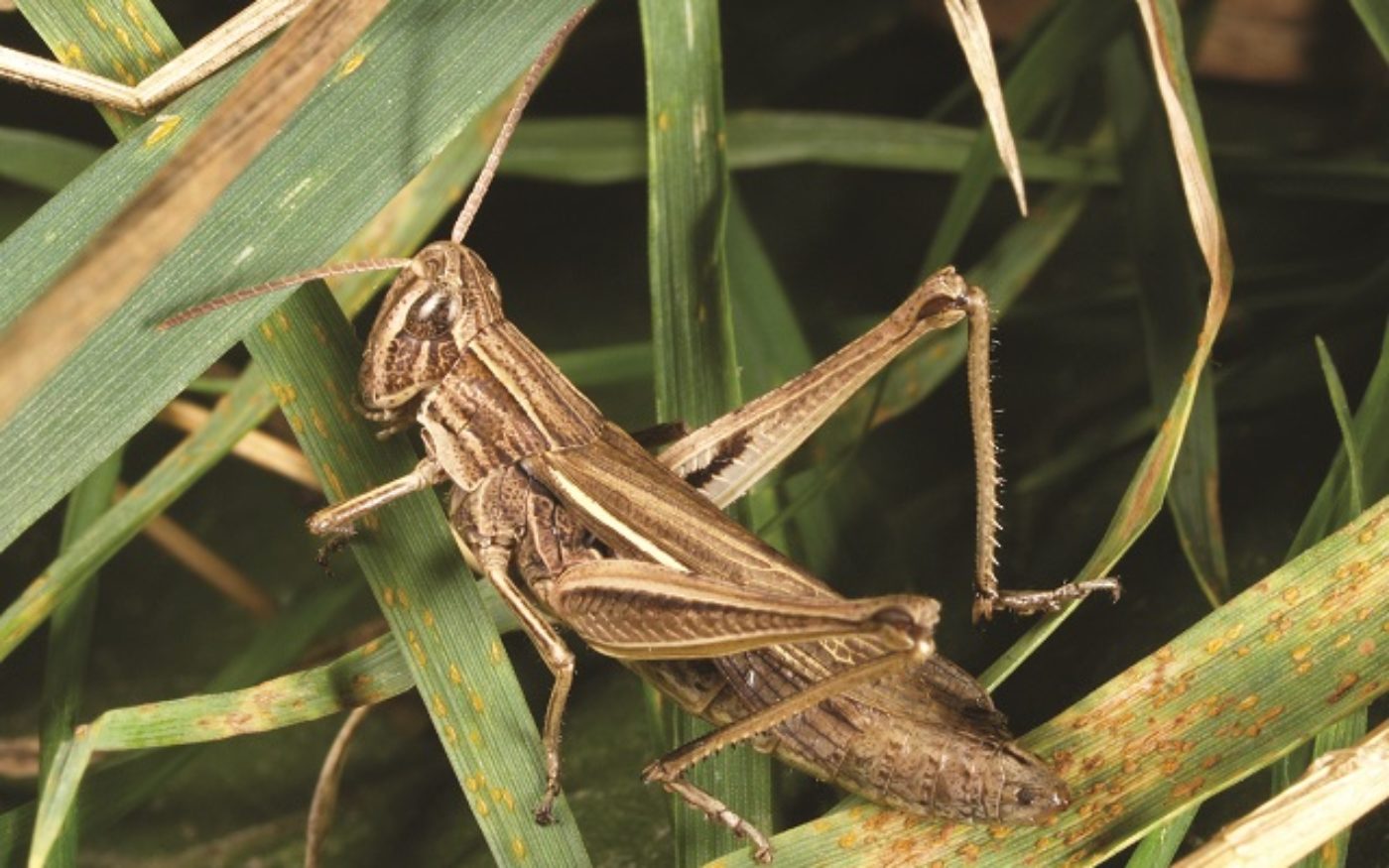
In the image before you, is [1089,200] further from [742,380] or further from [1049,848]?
[1049,848]

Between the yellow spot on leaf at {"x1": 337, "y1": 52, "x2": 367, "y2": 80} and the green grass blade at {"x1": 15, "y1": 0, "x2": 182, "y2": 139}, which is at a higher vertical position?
the green grass blade at {"x1": 15, "y1": 0, "x2": 182, "y2": 139}

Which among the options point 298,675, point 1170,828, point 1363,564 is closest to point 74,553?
point 298,675

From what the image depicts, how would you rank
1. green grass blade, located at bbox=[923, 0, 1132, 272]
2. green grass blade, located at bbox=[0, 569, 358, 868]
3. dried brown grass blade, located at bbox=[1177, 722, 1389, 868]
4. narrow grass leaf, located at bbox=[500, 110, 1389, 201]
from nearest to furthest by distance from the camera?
dried brown grass blade, located at bbox=[1177, 722, 1389, 868], green grass blade, located at bbox=[0, 569, 358, 868], green grass blade, located at bbox=[923, 0, 1132, 272], narrow grass leaf, located at bbox=[500, 110, 1389, 201]

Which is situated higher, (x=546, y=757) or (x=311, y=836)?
(x=311, y=836)

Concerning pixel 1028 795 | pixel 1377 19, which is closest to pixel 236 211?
pixel 1028 795

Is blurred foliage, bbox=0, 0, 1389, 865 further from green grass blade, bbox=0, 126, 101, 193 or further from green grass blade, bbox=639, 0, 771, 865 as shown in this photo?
green grass blade, bbox=639, 0, 771, 865

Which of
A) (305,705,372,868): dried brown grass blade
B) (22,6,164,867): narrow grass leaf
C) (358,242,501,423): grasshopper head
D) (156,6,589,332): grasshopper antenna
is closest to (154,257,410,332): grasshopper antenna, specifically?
(156,6,589,332): grasshopper antenna
